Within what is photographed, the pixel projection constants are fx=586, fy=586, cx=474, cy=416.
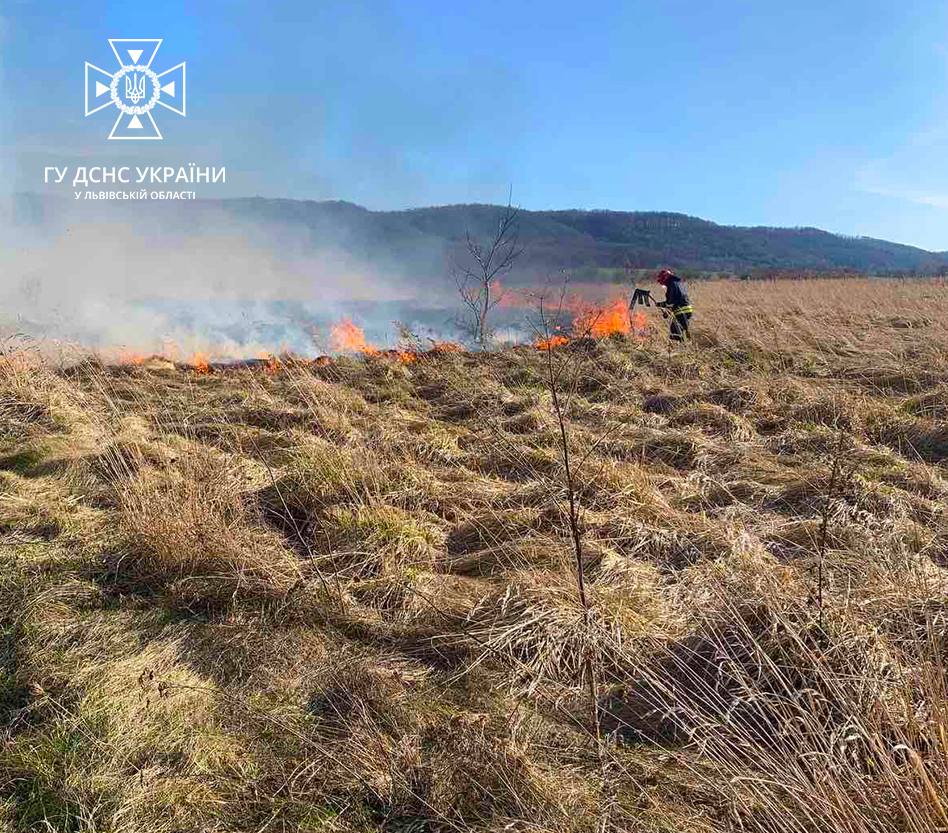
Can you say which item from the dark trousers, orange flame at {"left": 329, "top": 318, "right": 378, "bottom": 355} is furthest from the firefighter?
orange flame at {"left": 329, "top": 318, "right": 378, "bottom": 355}

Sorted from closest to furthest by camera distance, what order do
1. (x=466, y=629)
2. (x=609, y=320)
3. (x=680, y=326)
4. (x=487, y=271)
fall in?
1. (x=466, y=629)
2. (x=680, y=326)
3. (x=609, y=320)
4. (x=487, y=271)

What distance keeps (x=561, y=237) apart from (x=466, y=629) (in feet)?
143

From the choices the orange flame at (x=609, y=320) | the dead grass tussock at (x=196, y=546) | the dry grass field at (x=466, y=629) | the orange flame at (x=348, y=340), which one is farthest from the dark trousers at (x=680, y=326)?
the dead grass tussock at (x=196, y=546)

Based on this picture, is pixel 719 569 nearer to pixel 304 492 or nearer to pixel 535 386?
pixel 304 492

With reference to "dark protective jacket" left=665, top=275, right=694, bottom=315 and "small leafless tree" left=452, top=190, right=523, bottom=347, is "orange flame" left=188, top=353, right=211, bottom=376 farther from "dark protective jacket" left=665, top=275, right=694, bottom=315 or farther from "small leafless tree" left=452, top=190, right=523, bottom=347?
"dark protective jacket" left=665, top=275, right=694, bottom=315

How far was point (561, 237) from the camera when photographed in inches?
1710

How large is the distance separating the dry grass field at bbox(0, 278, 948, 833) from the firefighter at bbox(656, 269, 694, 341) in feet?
18.6

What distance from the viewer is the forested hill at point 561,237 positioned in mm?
23217

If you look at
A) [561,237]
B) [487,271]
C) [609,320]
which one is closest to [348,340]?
[487,271]

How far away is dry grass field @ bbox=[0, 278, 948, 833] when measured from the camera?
1.93m

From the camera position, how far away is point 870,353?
9266 millimetres

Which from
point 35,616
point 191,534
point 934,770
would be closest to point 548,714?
point 934,770

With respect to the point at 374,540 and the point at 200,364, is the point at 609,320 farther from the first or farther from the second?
the point at 374,540

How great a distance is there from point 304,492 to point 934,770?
3.55 m
